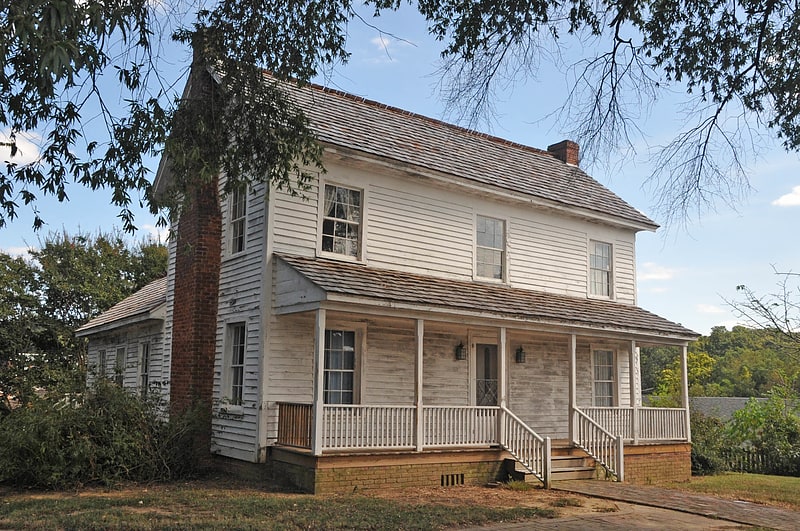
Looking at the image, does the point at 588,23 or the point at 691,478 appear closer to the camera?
the point at 588,23

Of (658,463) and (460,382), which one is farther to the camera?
(658,463)

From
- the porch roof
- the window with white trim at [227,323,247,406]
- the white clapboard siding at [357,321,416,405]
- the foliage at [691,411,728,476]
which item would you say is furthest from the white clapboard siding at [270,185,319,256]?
the foliage at [691,411,728,476]

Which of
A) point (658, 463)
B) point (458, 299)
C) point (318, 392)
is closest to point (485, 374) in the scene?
point (458, 299)

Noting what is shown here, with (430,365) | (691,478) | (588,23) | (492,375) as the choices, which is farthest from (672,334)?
(588,23)

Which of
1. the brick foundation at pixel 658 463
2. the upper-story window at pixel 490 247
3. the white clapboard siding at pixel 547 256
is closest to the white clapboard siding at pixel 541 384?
the white clapboard siding at pixel 547 256

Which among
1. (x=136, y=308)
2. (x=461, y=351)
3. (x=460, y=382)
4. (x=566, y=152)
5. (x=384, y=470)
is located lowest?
(x=384, y=470)

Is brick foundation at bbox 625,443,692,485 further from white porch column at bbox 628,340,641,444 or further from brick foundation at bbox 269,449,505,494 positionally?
brick foundation at bbox 269,449,505,494

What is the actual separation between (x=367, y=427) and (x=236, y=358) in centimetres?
371

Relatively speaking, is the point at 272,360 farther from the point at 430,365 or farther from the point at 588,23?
the point at 588,23

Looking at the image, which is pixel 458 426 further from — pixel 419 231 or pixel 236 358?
pixel 236 358

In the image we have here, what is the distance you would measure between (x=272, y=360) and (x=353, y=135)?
5256 mm

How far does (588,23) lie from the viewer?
377 inches

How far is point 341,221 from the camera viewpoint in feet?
50.5

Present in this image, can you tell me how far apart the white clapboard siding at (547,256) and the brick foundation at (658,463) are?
436 cm
